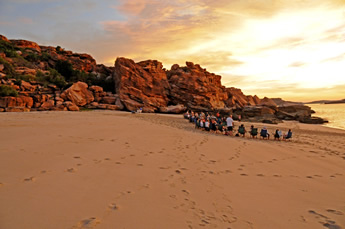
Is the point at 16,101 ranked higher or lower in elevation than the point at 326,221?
higher

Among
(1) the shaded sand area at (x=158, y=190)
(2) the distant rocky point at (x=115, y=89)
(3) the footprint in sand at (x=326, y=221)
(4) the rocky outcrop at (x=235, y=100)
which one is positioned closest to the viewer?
(1) the shaded sand area at (x=158, y=190)

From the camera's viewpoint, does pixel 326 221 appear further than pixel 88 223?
Yes

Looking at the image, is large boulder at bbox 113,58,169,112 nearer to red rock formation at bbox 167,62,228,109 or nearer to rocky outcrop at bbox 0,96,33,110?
red rock formation at bbox 167,62,228,109

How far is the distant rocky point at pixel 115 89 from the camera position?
3023 centimetres

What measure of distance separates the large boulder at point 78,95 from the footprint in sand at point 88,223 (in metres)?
35.0

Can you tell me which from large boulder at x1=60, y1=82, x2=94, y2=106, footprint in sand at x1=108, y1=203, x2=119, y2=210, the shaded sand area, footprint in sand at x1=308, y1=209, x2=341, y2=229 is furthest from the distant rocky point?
footprint in sand at x1=308, y1=209, x2=341, y2=229

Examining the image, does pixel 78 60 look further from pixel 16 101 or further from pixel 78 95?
pixel 16 101

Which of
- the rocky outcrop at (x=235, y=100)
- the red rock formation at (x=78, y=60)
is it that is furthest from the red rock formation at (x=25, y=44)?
the rocky outcrop at (x=235, y=100)

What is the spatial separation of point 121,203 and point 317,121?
4010 centimetres

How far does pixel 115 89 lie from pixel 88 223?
46597mm

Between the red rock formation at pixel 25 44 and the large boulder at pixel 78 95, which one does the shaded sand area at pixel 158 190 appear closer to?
the large boulder at pixel 78 95

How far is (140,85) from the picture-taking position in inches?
1800

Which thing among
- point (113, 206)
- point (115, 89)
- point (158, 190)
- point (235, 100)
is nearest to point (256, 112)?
point (235, 100)

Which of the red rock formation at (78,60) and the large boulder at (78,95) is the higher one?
the red rock formation at (78,60)
